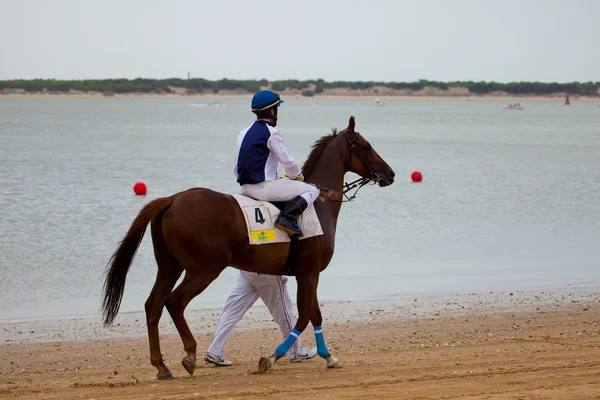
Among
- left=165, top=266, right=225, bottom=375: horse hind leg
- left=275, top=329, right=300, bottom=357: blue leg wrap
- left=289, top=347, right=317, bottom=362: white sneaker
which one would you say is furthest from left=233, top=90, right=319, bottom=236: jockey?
left=289, top=347, right=317, bottom=362: white sneaker

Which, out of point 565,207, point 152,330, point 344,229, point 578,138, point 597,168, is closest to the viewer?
point 152,330

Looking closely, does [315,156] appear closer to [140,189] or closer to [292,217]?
[292,217]

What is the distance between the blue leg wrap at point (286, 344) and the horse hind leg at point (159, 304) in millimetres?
962

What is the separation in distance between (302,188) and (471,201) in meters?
20.2

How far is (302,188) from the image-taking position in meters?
8.38

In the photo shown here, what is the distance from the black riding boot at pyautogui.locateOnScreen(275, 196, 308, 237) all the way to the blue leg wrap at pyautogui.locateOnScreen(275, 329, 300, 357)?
2.89 ft

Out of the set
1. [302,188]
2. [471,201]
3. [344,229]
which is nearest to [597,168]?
[471,201]

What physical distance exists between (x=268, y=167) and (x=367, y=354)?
2163 mm

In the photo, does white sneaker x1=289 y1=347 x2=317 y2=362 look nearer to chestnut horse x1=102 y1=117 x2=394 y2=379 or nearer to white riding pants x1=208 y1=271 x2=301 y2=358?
white riding pants x1=208 y1=271 x2=301 y2=358

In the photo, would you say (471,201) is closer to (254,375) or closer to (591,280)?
(591,280)

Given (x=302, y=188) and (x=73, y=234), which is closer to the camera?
(x=302, y=188)

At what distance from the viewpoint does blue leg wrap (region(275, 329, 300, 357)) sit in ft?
26.8

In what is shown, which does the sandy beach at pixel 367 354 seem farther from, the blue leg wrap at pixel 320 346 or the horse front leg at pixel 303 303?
the horse front leg at pixel 303 303

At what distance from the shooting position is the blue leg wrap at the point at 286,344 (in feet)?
26.8
